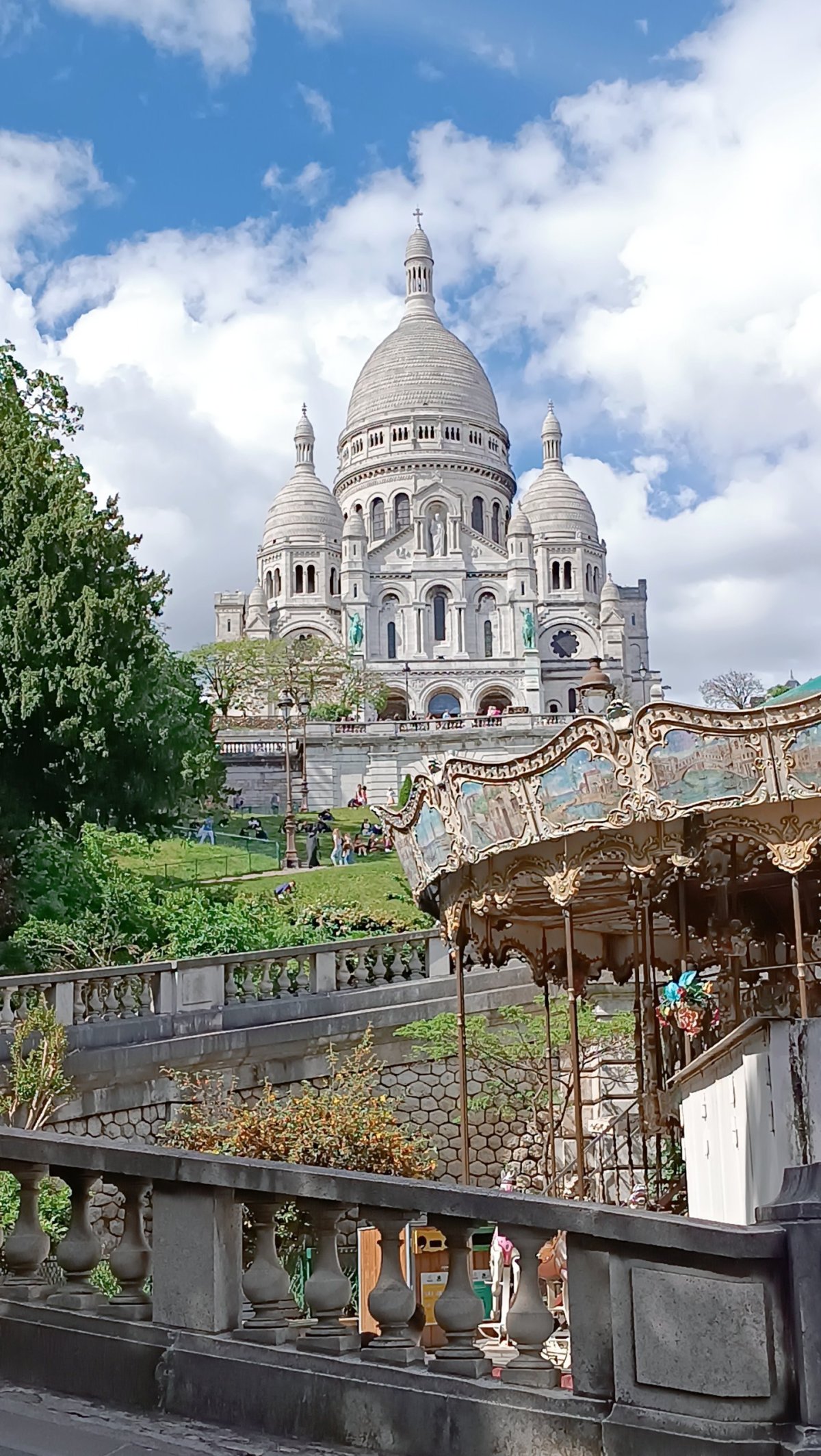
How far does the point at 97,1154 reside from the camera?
183 inches

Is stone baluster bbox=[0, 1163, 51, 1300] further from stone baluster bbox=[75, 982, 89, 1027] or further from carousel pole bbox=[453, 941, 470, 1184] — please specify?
stone baluster bbox=[75, 982, 89, 1027]

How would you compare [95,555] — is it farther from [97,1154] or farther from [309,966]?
[97,1154]

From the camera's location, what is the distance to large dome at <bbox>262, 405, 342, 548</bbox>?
3376 inches

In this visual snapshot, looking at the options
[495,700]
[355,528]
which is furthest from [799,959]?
[355,528]

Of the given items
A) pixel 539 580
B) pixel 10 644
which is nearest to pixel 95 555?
pixel 10 644

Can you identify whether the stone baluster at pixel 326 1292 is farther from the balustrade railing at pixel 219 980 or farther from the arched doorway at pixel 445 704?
the arched doorway at pixel 445 704

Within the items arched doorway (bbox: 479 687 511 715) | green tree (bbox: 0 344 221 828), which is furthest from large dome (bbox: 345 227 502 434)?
green tree (bbox: 0 344 221 828)

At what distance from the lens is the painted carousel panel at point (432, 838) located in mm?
10109

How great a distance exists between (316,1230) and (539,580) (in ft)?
275

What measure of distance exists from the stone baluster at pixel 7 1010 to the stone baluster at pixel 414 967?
5906mm

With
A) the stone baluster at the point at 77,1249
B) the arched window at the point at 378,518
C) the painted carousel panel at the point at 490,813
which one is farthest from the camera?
the arched window at the point at 378,518

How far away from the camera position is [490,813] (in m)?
9.34

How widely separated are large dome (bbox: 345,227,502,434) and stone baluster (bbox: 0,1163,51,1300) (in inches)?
3466

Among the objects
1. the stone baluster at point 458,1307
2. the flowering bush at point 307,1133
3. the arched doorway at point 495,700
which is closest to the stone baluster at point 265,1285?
the stone baluster at point 458,1307
